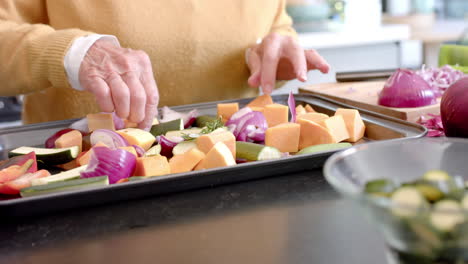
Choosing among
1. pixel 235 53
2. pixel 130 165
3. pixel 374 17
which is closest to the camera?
pixel 130 165

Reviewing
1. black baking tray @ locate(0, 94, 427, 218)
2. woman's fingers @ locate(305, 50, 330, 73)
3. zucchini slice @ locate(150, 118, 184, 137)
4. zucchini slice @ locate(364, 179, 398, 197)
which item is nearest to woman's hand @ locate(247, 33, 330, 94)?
woman's fingers @ locate(305, 50, 330, 73)

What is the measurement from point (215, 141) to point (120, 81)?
11.3 inches

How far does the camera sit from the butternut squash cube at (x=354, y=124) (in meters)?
1.06

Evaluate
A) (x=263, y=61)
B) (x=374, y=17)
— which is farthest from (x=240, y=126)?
(x=374, y=17)

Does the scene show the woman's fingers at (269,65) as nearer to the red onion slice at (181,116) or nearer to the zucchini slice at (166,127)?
the red onion slice at (181,116)

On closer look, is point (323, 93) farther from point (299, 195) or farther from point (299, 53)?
point (299, 195)

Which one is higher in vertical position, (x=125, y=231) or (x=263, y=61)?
(x=263, y=61)

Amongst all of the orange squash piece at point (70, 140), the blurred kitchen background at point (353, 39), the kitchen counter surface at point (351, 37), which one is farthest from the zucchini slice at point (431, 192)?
the kitchen counter surface at point (351, 37)

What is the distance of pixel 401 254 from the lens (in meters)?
0.45

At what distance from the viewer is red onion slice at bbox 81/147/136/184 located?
32.8 inches

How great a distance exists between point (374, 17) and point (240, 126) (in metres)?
2.58

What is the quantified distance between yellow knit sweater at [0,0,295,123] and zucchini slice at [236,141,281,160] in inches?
25.7

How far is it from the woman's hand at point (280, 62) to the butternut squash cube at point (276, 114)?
0.81 ft

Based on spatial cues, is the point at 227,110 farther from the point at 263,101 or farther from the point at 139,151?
the point at 139,151
